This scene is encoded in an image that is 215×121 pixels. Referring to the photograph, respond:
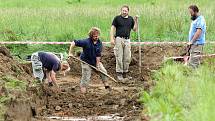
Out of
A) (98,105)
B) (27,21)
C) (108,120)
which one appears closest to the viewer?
(108,120)

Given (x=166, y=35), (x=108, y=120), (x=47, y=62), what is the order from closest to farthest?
1. (x=108, y=120)
2. (x=47, y=62)
3. (x=166, y=35)

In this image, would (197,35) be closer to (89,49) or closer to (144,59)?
(89,49)

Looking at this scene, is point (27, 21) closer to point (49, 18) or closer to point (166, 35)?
point (49, 18)

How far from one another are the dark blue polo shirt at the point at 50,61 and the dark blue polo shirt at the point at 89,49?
1.97ft

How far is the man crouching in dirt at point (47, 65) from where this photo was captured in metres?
13.8

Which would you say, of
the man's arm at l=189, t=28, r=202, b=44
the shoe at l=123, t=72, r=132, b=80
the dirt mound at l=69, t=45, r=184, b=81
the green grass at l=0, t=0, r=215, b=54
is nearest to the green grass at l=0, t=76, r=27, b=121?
the man's arm at l=189, t=28, r=202, b=44

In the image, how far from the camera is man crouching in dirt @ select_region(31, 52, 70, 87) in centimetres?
1379

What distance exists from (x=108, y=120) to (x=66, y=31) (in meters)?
9.78

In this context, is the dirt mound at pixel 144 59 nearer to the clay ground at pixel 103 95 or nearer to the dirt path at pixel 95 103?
the clay ground at pixel 103 95

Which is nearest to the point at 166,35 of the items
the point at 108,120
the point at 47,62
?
the point at 47,62

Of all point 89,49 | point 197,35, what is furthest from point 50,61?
point 197,35

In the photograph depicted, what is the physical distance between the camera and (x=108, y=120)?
11164 mm

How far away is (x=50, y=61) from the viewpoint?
13.9 meters

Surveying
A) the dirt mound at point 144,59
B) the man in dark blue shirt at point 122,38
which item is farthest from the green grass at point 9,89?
the dirt mound at point 144,59
